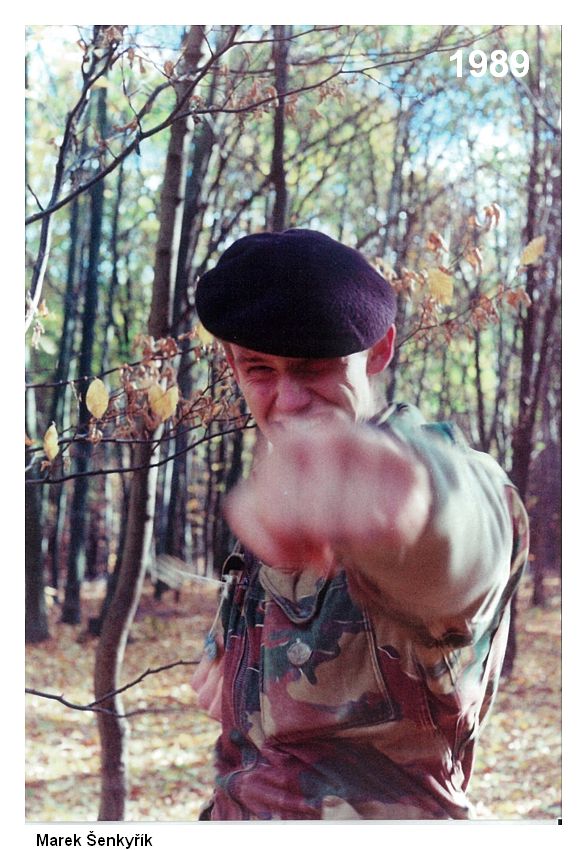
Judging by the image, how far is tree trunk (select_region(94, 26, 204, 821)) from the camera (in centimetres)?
169

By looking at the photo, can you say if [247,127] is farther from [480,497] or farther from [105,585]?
[480,497]

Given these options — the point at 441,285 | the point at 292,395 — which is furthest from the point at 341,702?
the point at 441,285

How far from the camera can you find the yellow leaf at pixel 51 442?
1.68 meters

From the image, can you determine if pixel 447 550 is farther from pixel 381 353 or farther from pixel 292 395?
pixel 381 353

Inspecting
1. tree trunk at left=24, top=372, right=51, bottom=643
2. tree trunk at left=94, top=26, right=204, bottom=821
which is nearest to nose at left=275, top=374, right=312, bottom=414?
tree trunk at left=94, top=26, right=204, bottom=821

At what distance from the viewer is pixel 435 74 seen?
1.69 m

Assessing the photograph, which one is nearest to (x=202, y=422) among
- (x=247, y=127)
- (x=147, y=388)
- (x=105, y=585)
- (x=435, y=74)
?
(x=147, y=388)

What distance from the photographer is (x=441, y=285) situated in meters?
1.69

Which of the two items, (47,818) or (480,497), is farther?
(47,818)

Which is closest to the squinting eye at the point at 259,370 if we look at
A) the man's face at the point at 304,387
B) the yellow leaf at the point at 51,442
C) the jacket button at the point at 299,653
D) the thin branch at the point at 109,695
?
the man's face at the point at 304,387

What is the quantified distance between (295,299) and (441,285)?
531 mm

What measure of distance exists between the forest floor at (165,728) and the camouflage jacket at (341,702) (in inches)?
8.7

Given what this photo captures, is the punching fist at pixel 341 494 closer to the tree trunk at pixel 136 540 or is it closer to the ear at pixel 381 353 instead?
the ear at pixel 381 353
